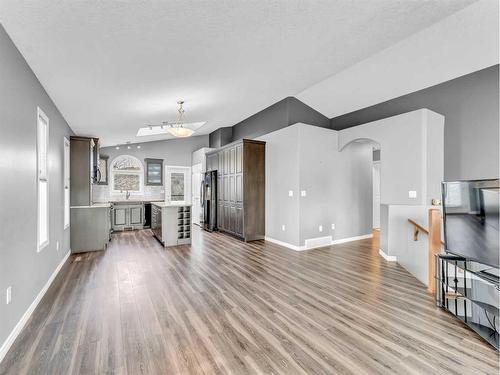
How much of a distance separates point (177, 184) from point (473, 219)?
26.7ft

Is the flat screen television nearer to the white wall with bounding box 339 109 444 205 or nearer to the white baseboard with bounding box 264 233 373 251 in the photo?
the white wall with bounding box 339 109 444 205

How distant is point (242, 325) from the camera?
2.39 meters

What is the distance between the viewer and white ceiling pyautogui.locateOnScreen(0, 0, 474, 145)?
2.01 metres

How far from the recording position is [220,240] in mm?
6141

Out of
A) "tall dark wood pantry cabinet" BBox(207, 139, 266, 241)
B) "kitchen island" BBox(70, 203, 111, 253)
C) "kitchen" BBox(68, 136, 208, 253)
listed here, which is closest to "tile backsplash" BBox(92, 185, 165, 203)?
"kitchen" BBox(68, 136, 208, 253)

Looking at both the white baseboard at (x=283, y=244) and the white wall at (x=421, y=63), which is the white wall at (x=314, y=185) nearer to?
the white baseboard at (x=283, y=244)

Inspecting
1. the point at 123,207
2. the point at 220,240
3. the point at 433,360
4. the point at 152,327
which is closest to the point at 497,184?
the point at 433,360

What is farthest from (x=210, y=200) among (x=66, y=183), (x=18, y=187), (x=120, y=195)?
(x=18, y=187)

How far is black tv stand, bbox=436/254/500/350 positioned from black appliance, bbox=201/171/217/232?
5.60 meters

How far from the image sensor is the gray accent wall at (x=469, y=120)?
3842mm

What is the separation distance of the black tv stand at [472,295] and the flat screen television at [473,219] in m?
0.21

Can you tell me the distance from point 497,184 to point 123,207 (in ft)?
26.4

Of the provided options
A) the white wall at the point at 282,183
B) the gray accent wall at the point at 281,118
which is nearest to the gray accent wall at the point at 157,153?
the gray accent wall at the point at 281,118

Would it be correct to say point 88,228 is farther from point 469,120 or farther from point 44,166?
point 469,120
